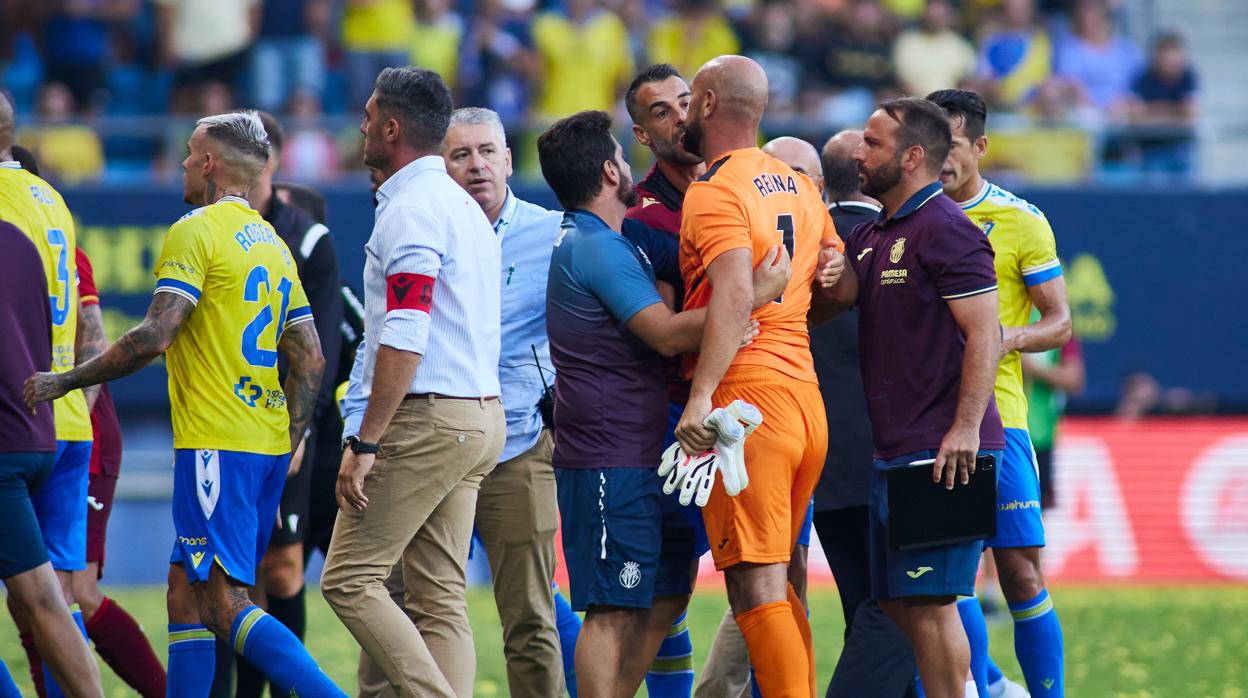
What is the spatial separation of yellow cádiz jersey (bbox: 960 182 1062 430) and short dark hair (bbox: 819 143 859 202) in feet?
1.63

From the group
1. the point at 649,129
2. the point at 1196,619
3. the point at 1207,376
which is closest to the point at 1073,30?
the point at 1207,376

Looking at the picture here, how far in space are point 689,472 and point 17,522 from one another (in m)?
2.48

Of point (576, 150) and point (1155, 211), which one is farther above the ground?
point (576, 150)

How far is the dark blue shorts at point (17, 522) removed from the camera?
5672 millimetres

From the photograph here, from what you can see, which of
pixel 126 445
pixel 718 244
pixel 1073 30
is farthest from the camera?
pixel 1073 30

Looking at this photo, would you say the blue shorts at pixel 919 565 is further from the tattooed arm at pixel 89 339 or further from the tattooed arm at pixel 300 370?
the tattooed arm at pixel 89 339

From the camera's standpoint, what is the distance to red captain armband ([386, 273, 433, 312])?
5.34 metres

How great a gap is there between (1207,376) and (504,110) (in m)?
7.55

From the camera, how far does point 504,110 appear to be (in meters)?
15.6

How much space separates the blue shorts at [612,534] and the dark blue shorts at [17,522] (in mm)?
1950

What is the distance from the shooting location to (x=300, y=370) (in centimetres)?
599

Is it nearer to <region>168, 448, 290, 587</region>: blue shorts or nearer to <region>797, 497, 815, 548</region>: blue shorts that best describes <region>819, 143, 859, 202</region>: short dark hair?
<region>797, 497, 815, 548</region>: blue shorts

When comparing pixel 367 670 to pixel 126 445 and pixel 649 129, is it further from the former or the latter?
pixel 126 445

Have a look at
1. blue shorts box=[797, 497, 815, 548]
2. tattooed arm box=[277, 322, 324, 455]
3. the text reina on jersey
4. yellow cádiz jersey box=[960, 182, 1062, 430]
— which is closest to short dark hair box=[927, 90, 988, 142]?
yellow cádiz jersey box=[960, 182, 1062, 430]
